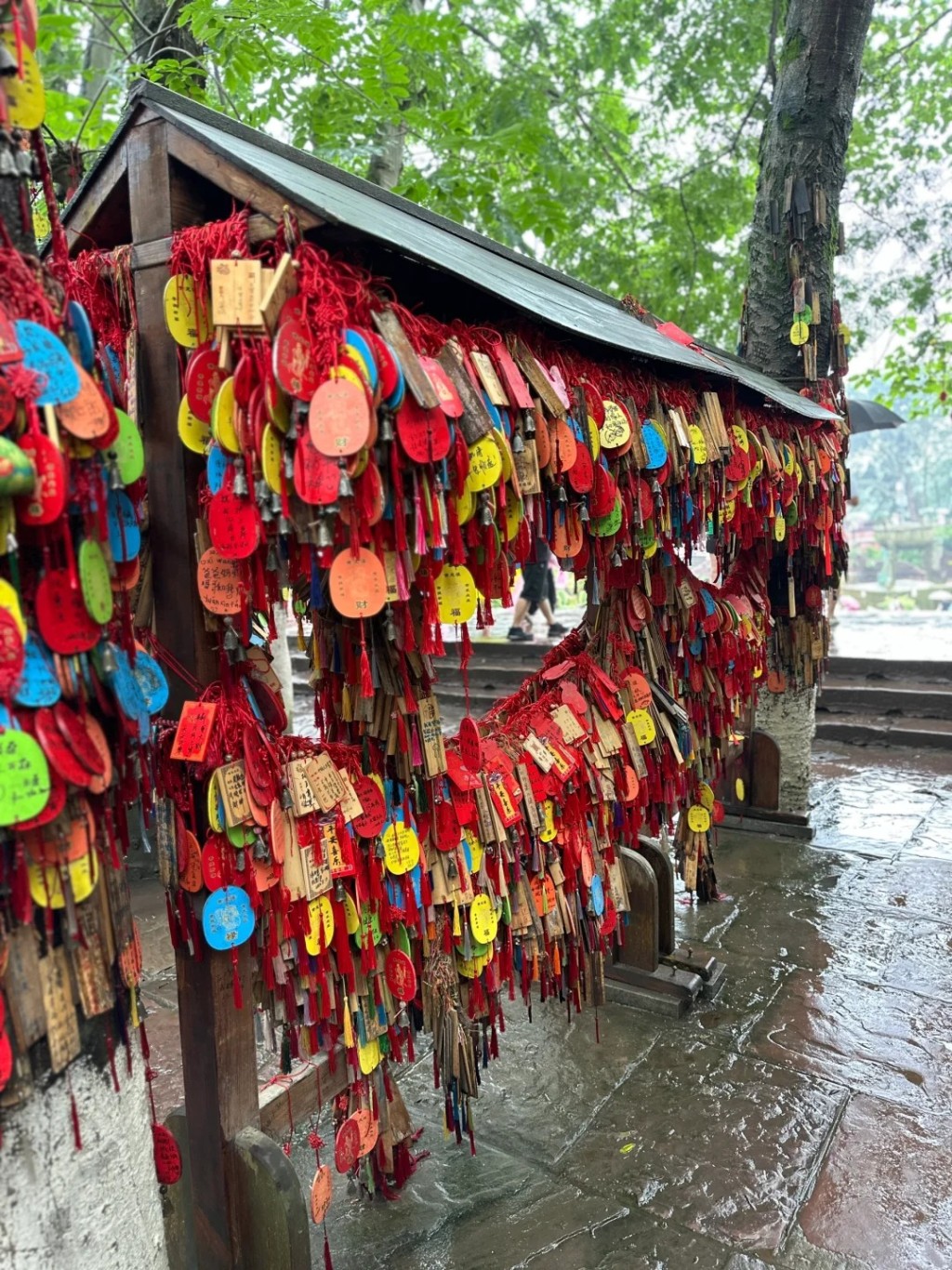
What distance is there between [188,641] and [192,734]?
0.17 metres

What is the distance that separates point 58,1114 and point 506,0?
8.01 meters

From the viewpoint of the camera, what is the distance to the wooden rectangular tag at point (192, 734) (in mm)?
1516

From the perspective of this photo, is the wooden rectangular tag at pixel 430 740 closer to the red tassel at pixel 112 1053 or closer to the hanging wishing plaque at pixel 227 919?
the hanging wishing plaque at pixel 227 919

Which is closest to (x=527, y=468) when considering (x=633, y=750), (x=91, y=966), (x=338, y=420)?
(x=338, y=420)

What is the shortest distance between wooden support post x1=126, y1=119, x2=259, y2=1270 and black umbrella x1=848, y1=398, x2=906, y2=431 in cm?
873

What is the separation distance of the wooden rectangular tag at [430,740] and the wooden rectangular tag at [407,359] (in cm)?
75

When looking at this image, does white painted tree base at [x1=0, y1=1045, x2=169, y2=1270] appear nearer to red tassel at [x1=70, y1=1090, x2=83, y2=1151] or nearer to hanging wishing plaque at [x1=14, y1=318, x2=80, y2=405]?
red tassel at [x1=70, y1=1090, x2=83, y2=1151]

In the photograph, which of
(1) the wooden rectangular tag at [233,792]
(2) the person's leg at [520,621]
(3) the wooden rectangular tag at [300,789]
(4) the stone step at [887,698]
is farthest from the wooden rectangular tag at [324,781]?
(2) the person's leg at [520,621]

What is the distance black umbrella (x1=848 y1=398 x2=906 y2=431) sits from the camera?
879 centimetres

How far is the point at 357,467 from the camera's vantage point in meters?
1.28

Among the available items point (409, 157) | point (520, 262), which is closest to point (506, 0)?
point (409, 157)

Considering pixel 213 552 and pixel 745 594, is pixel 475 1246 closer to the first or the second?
pixel 213 552

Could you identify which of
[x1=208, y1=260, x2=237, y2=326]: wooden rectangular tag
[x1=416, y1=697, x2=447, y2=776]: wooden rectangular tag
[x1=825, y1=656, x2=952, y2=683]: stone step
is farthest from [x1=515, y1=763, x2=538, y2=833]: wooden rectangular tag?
[x1=825, y1=656, x2=952, y2=683]: stone step

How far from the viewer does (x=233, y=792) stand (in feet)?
5.02
